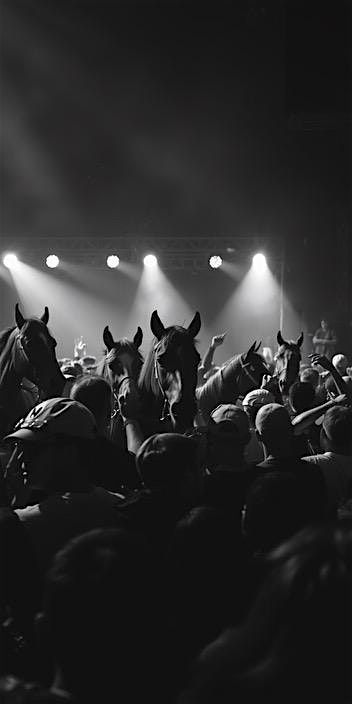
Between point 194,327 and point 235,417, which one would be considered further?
point 194,327

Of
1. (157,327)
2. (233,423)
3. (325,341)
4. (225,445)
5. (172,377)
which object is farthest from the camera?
(325,341)

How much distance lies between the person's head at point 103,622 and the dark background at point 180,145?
17.3 metres

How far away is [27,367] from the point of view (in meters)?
5.82

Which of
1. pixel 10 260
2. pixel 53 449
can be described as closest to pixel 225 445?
pixel 53 449

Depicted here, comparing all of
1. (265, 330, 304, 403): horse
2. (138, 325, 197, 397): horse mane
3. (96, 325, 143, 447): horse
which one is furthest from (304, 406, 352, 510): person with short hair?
(265, 330, 304, 403): horse

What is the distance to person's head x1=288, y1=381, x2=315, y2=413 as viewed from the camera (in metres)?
5.75

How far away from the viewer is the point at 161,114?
20.0 m

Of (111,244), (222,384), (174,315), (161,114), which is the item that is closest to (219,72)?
(161,114)

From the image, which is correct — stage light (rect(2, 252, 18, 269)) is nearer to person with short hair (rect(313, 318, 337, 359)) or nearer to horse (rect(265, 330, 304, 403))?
person with short hair (rect(313, 318, 337, 359))

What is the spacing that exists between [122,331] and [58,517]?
70.1 ft

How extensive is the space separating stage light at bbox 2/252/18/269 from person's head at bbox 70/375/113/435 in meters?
16.8

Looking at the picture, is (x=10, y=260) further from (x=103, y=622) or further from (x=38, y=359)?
(x=103, y=622)

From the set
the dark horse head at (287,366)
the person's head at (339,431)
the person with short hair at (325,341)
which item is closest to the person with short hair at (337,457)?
the person's head at (339,431)

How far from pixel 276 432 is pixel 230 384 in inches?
143
